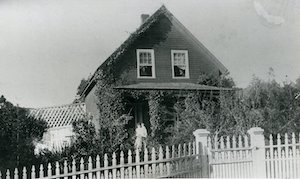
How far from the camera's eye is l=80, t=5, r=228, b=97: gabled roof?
14.4 m

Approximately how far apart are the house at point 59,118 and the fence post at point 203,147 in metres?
6.72

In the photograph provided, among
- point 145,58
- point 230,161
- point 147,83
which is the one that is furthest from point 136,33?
point 230,161

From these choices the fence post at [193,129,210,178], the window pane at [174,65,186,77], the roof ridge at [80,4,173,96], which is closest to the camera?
the fence post at [193,129,210,178]

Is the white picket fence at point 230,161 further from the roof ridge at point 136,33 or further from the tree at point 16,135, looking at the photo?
the roof ridge at point 136,33

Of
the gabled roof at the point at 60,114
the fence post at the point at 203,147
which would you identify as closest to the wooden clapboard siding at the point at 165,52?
the gabled roof at the point at 60,114

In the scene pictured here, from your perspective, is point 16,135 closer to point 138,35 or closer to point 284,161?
point 138,35

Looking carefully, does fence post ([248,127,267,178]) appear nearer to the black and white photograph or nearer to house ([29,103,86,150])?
the black and white photograph

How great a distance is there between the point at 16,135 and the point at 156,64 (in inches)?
246

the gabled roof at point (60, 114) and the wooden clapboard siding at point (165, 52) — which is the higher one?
the wooden clapboard siding at point (165, 52)

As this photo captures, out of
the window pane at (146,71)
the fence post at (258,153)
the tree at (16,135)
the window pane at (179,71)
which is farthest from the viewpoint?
the window pane at (179,71)

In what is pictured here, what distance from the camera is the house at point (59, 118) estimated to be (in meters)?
14.2

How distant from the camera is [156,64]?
15930mm

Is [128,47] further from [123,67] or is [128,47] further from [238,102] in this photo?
[238,102]

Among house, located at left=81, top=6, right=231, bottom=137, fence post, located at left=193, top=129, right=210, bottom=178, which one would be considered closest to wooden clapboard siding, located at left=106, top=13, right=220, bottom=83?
house, located at left=81, top=6, right=231, bottom=137
